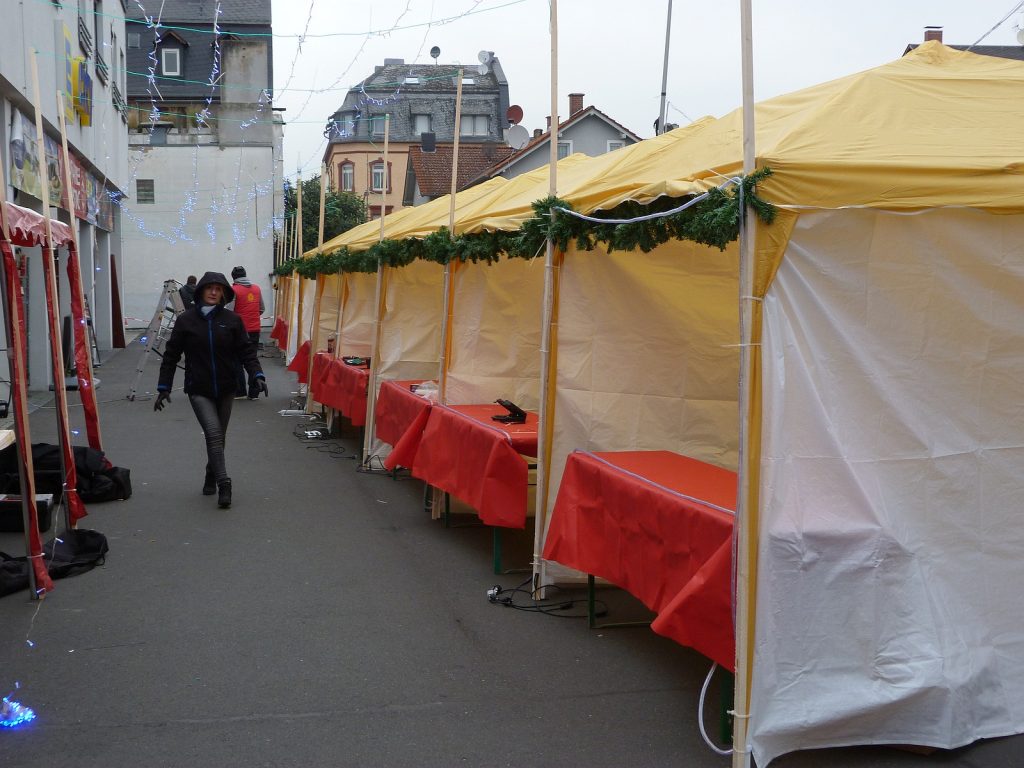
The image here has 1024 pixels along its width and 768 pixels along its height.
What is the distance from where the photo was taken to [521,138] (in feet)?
57.0

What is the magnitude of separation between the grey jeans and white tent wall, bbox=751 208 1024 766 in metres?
6.05

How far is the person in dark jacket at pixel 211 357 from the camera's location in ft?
29.3

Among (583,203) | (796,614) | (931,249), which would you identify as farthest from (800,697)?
(583,203)

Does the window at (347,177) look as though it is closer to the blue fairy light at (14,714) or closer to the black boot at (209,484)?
the black boot at (209,484)

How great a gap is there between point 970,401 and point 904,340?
42cm

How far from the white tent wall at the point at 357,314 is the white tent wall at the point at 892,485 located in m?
9.94

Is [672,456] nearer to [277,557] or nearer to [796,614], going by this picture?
[796,614]

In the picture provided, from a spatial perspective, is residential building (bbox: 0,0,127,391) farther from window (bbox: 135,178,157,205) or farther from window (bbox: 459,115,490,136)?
window (bbox: 459,115,490,136)

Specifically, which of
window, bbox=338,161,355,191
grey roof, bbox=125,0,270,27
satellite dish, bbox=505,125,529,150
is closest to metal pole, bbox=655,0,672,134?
satellite dish, bbox=505,125,529,150

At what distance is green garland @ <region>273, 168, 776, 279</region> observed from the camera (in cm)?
405

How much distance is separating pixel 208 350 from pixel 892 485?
6.25m

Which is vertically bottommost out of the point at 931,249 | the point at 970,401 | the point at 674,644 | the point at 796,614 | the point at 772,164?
the point at 674,644

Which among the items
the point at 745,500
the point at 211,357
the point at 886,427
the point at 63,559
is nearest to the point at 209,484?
the point at 211,357

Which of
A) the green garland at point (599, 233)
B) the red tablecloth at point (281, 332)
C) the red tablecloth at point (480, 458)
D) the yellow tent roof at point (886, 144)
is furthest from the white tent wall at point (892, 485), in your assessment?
the red tablecloth at point (281, 332)
